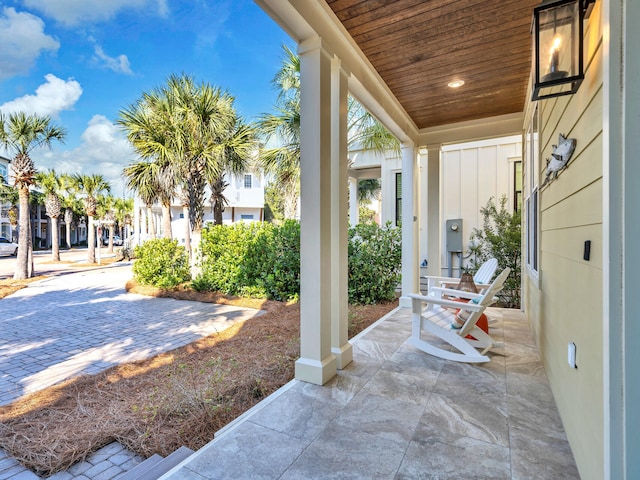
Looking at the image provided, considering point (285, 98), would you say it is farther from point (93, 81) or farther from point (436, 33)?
point (93, 81)

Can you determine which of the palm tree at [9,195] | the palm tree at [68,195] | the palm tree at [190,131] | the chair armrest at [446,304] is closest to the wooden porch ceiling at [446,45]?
the chair armrest at [446,304]

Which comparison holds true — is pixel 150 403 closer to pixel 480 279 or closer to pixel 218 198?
pixel 480 279

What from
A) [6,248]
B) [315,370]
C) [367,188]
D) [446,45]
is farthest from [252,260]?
[6,248]

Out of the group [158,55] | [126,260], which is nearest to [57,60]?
[158,55]

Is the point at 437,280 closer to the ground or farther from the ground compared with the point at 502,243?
closer to the ground

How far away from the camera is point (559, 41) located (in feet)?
4.88

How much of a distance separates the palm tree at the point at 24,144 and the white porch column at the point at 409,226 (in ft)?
32.2

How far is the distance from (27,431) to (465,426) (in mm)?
2931

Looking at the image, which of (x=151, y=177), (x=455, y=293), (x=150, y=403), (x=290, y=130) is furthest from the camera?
(x=151, y=177)

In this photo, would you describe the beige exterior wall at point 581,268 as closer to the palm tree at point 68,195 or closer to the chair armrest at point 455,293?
the chair armrest at point 455,293

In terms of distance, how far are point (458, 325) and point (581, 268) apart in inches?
67.5

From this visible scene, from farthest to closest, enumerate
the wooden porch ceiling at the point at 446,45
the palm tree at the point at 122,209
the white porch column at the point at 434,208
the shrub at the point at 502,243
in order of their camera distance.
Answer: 1. the palm tree at the point at 122,209
2. the shrub at the point at 502,243
3. the white porch column at the point at 434,208
4. the wooden porch ceiling at the point at 446,45

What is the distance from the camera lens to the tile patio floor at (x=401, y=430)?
62.4 inches

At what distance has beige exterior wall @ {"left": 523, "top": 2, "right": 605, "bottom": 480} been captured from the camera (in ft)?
4.16
